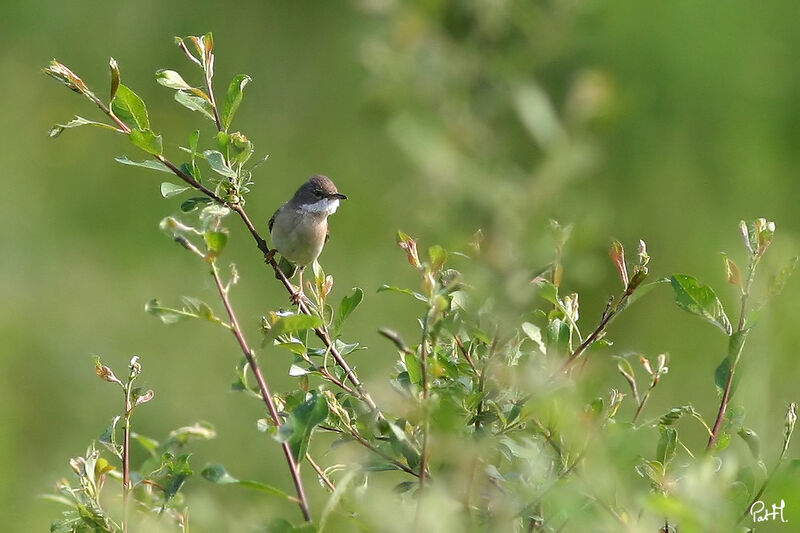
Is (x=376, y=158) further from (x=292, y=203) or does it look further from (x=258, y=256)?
(x=292, y=203)

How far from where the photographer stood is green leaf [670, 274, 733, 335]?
1.20 m

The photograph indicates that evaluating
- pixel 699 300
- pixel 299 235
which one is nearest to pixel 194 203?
pixel 699 300

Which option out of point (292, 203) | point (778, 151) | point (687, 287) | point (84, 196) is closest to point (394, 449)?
point (687, 287)

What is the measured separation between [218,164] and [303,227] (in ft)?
5.35

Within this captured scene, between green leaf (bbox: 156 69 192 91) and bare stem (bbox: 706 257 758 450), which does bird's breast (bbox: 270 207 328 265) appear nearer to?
green leaf (bbox: 156 69 192 91)

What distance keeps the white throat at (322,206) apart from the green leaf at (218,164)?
173 cm

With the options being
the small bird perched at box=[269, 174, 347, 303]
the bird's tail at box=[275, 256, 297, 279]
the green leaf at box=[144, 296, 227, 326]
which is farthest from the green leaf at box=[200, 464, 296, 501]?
the bird's tail at box=[275, 256, 297, 279]

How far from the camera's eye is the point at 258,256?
6.58m

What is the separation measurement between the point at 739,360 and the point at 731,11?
5411 mm

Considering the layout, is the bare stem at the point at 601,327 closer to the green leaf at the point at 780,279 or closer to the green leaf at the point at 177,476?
the green leaf at the point at 780,279

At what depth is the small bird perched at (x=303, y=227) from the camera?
2967 mm

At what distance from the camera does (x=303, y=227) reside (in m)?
2.97

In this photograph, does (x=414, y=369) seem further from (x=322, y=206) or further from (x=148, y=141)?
(x=322, y=206)

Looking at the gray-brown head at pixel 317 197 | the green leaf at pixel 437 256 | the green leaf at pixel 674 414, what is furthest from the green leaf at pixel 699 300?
the gray-brown head at pixel 317 197
